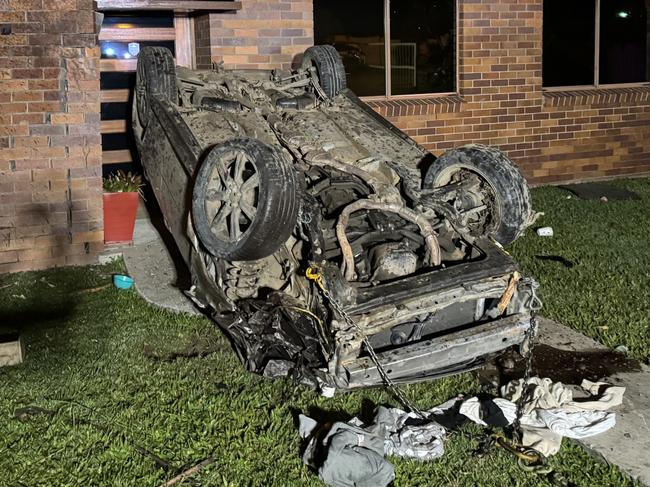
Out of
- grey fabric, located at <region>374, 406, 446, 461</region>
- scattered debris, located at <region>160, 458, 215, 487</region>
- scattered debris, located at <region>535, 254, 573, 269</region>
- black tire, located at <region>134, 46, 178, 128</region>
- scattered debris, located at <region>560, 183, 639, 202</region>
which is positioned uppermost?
black tire, located at <region>134, 46, 178, 128</region>

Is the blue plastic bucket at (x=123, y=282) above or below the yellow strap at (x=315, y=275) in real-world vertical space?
below

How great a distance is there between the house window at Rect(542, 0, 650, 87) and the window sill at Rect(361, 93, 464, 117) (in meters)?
1.71

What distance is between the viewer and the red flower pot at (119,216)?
8.19 m

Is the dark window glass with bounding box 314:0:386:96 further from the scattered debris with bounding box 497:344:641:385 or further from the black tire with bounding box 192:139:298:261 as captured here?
the scattered debris with bounding box 497:344:641:385

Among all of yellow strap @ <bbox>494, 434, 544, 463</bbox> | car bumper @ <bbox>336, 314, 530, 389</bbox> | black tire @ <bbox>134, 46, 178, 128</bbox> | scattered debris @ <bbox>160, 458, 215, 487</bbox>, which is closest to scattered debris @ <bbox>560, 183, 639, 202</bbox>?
black tire @ <bbox>134, 46, 178, 128</bbox>

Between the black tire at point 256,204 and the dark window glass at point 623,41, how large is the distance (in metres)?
8.23

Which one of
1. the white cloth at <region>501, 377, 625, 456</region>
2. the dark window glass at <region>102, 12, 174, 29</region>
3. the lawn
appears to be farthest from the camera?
the dark window glass at <region>102, 12, 174, 29</region>

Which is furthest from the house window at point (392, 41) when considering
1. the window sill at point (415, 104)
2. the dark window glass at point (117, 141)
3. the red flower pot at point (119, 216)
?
the red flower pot at point (119, 216)

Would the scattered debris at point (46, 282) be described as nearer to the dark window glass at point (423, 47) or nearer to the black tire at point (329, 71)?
the black tire at point (329, 71)

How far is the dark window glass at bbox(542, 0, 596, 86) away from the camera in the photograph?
38.0 ft

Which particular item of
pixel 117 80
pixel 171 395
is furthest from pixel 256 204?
pixel 117 80

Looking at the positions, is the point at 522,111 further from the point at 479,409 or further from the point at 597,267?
the point at 479,409

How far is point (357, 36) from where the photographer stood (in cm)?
1053

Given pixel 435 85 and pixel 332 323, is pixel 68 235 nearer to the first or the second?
pixel 332 323
